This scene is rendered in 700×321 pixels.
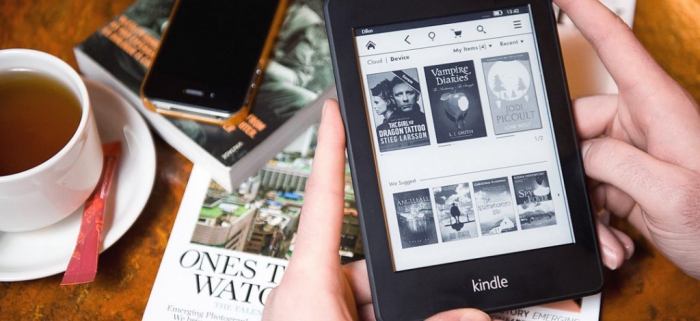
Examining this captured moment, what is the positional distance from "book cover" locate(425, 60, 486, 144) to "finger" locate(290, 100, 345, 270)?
0.09 meters

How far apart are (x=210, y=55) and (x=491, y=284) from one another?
37cm

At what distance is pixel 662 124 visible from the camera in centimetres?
58

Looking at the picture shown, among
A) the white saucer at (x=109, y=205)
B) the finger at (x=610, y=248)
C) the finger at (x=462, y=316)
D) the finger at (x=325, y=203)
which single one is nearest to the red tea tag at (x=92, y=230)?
the white saucer at (x=109, y=205)

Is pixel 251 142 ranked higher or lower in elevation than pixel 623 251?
higher

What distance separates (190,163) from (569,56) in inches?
17.2

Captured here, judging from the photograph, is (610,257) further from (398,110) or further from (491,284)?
(398,110)

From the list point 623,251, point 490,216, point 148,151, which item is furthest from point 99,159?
point 623,251

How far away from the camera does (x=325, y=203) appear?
55 centimetres

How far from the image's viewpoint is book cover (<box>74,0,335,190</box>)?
66 cm

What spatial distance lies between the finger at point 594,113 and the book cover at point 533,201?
0.10 m

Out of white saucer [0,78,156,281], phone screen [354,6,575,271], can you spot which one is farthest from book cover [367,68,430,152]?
white saucer [0,78,156,281]

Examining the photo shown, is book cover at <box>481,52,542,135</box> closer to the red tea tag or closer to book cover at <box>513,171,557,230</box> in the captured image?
book cover at <box>513,171,557,230</box>

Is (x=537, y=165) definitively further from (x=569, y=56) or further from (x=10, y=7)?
(x=10, y=7)

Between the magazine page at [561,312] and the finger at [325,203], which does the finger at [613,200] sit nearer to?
the magazine page at [561,312]
